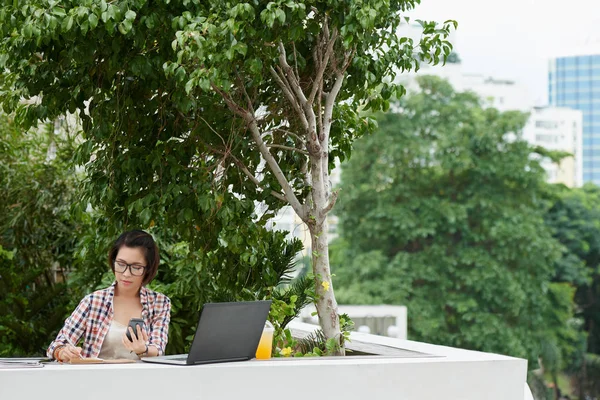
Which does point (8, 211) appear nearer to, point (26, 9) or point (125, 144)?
point (125, 144)

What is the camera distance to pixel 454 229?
23.8m

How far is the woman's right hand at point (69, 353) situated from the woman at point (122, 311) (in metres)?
0.12

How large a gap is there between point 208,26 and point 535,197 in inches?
850

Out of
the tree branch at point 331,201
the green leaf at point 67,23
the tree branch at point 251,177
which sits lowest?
the tree branch at point 331,201

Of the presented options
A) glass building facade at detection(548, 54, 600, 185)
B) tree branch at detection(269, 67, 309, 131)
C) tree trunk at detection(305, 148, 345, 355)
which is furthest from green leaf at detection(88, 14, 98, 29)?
glass building facade at detection(548, 54, 600, 185)

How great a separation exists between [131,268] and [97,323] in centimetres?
26

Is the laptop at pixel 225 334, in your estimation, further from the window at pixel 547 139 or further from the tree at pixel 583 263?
the window at pixel 547 139

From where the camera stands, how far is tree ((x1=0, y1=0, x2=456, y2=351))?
393 centimetres

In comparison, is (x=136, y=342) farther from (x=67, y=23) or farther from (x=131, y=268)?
(x=67, y=23)

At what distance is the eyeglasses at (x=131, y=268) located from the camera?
3.78m

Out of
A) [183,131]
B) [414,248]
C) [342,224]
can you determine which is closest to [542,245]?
[414,248]

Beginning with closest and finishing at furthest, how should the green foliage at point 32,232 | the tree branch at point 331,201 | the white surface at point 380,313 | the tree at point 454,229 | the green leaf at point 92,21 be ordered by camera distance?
the green leaf at point 92,21, the tree branch at point 331,201, the green foliage at point 32,232, the white surface at point 380,313, the tree at point 454,229

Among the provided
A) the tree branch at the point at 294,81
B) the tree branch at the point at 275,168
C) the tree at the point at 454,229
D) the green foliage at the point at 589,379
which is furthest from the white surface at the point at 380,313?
the tree branch at the point at 294,81

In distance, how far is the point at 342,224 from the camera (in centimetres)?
2522
